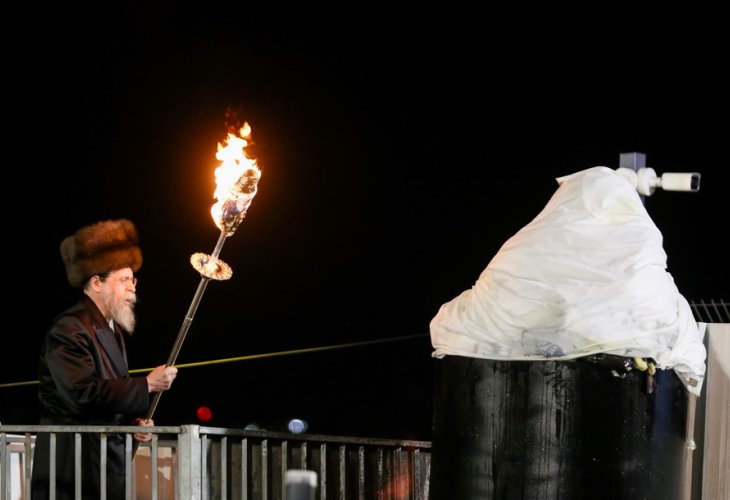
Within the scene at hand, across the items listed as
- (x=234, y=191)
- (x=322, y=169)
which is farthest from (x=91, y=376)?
(x=322, y=169)

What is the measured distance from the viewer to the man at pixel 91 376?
6.61 m

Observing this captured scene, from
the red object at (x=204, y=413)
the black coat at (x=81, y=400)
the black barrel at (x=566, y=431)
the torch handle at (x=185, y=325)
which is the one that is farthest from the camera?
the red object at (x=204, y=413)

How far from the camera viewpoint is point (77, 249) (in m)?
7.20

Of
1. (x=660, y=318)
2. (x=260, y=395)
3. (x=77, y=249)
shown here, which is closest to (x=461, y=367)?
(x=660, y=318)

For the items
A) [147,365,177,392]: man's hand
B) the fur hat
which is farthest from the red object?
[147,365,177,392]: man's hand

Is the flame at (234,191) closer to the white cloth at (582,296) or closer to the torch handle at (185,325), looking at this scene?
the torch handle at (185,325)

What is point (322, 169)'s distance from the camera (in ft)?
62.6

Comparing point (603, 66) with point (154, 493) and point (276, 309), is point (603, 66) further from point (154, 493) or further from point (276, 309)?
point (154, 493)

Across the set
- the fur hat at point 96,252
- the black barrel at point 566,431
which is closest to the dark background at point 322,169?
the fur hat at point 96,252

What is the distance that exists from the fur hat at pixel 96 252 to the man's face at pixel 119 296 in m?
0.06

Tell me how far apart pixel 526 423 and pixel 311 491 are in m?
2.10

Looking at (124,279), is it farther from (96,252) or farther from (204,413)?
(204,413)

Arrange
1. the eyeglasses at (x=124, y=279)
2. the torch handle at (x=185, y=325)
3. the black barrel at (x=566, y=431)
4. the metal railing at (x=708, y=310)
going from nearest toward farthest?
1. the black barrel at (x=566, y=431)
2. the torch handle at (x=185, y=325)
3. the metal railing at (x=708, y=310)
4. the eyeglasses at (x=124, y=279)

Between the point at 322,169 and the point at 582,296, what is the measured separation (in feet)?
45.8
